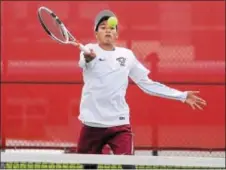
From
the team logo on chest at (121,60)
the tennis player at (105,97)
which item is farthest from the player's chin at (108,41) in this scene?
the team logo on chest at (121,60)

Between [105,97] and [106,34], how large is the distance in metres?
0.46

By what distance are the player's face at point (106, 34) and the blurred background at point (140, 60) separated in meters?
2.41

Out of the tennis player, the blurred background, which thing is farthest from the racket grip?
the blurred background

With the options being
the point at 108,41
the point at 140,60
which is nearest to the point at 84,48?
the point at 108,41

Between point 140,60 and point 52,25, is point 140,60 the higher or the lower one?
the higher one

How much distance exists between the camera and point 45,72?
7645 mm

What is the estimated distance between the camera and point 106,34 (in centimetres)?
513

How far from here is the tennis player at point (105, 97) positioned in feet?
16.6

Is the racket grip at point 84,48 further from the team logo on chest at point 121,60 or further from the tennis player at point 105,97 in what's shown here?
the team logo on chest at point 121,60

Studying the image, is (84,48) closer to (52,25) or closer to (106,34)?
(106,34)

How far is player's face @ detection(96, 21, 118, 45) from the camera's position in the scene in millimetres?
5121

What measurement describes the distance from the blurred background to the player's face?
94.9 inches

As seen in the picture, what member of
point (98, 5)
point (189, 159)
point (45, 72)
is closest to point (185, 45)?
point (98, 5)

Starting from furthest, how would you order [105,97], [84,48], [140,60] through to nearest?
[140,60], [105,97], [84,48]
